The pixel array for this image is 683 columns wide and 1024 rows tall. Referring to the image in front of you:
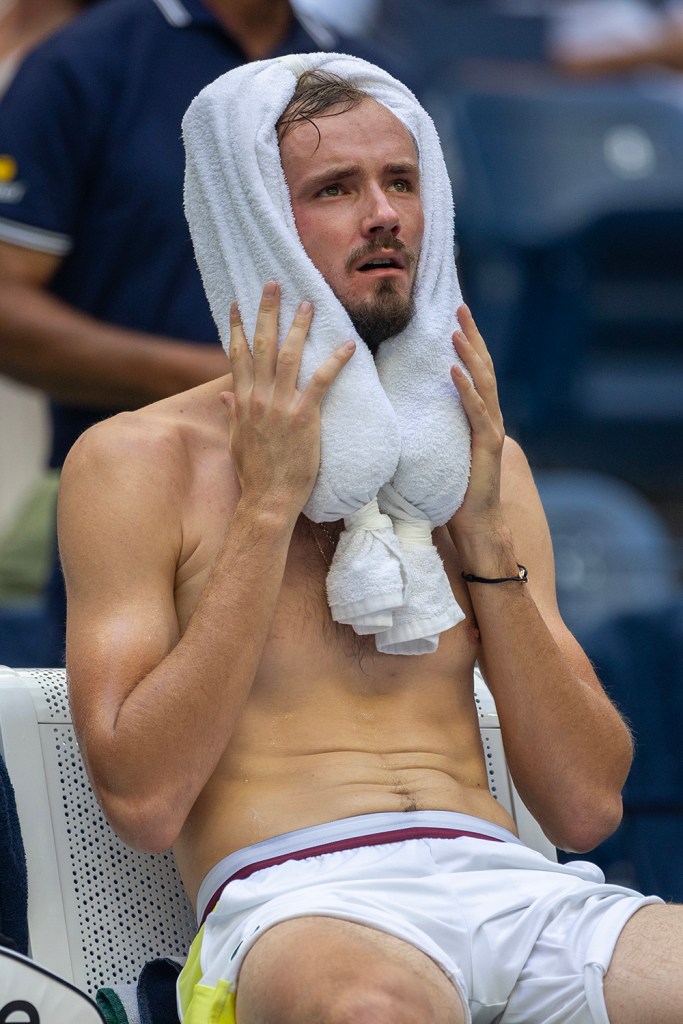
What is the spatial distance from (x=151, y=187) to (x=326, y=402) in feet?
3.94

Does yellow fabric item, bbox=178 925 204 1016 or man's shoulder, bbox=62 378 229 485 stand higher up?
man's shoulder, bbox=62 378 229 485

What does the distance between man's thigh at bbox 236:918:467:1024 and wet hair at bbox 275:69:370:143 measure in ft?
3.75

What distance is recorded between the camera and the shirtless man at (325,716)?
6.30ft

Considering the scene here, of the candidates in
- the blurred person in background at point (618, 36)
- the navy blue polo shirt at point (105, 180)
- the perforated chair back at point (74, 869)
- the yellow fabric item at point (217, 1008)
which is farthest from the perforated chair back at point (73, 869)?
the blurred person in background at point (618, 36)

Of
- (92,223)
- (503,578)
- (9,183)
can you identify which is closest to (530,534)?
(503,578)

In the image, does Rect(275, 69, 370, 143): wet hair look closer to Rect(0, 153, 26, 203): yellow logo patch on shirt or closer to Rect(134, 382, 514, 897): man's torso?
Rect(134, 382, 514, 897): man's torso

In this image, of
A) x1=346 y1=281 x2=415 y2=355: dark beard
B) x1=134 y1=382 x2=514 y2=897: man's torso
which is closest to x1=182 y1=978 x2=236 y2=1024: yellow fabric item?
x1=134 y1=382 x2=514 y2=897: man's torso

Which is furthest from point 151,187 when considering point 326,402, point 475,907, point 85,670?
point 475,907

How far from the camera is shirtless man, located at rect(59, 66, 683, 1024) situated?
1.92 m

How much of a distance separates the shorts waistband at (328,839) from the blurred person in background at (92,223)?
1132 mm

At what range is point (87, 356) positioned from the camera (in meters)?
3.15

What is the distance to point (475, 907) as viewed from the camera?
2.03 metres

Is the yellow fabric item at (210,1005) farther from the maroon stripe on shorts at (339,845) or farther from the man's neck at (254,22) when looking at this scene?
the man's neck at (254,22)

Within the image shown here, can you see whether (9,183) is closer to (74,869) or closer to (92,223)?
(92,223)
